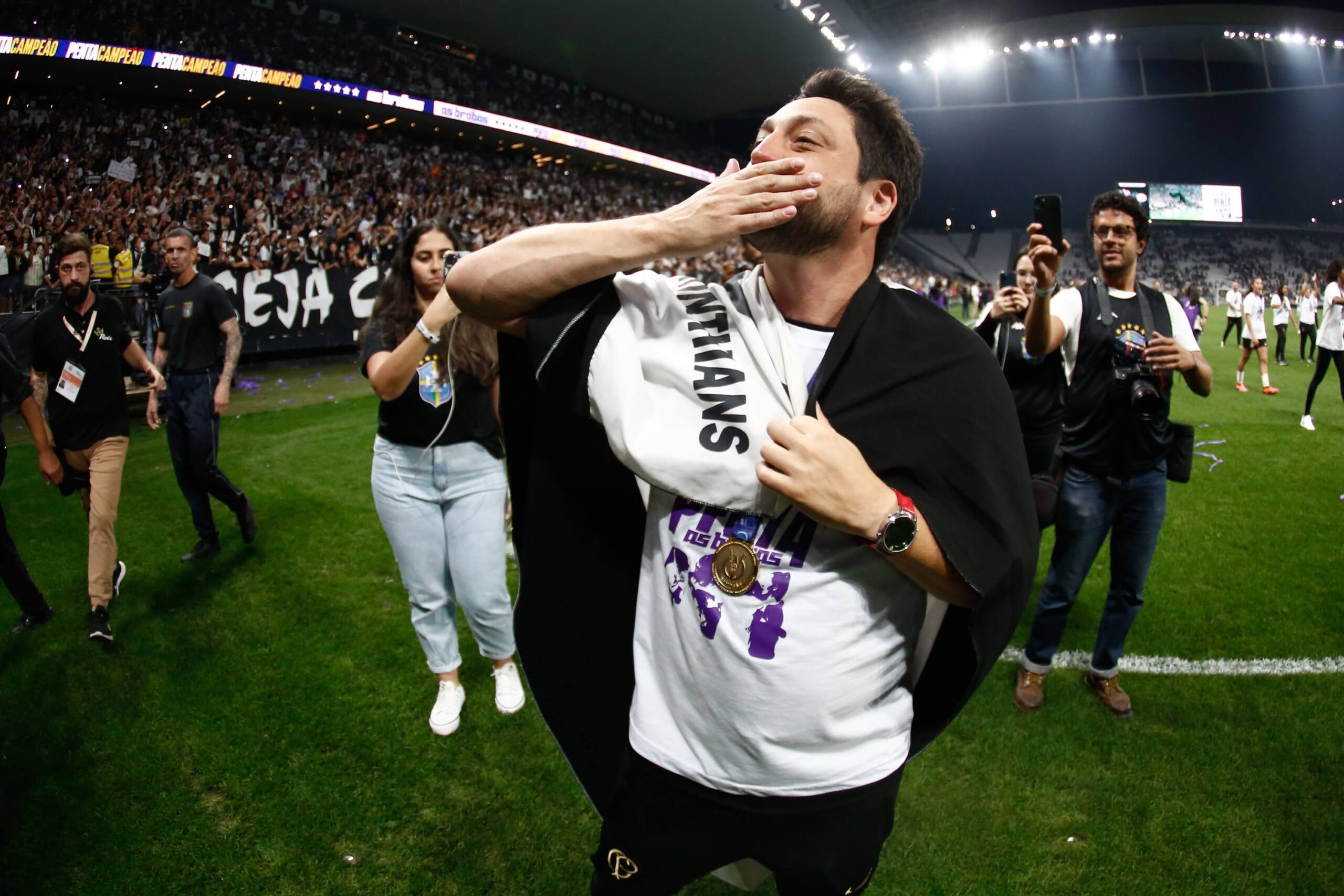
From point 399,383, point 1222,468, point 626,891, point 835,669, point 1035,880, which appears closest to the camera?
point 835,669

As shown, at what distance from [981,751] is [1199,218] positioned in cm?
5433

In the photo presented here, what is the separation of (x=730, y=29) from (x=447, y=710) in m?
29.9

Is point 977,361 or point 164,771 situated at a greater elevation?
point 977,361

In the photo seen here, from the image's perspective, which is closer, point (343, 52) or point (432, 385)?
point (432, 385)

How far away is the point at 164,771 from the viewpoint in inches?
131

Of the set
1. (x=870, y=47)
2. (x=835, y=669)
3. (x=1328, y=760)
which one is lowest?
(x=1328, y=760)

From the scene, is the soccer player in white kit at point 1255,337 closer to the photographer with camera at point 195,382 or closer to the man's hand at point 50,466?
the photographer with camera at point 195,382

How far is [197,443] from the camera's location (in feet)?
18.3

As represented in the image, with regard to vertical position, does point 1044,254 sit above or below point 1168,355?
above

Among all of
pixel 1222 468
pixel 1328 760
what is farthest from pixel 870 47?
pixel 1328 760


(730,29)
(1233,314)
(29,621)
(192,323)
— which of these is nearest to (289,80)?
(730,29)

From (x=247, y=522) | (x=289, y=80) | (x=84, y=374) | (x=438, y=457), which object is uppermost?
(x=289, y=80)

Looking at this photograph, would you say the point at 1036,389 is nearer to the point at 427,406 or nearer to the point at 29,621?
the point at 427,406

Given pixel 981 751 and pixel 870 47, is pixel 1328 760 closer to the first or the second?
pixel 981 751
